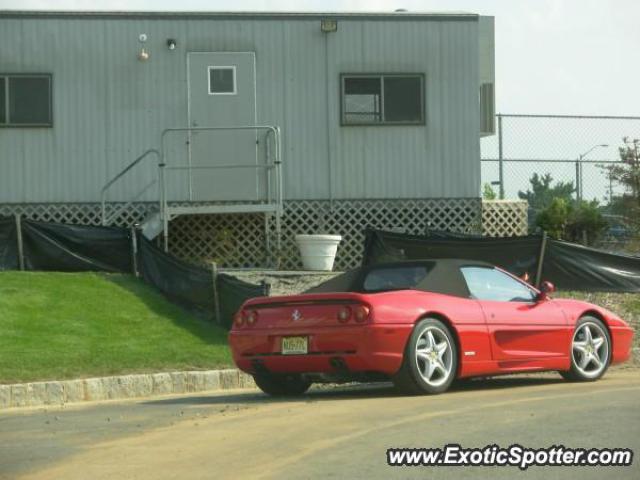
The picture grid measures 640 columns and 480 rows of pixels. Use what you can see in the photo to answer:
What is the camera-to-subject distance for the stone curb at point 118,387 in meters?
13.9

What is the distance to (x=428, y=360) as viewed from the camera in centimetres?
1195

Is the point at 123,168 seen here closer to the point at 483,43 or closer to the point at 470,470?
the point at 483,43

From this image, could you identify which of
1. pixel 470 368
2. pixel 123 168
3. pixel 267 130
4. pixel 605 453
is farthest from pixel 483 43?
pixel 605 453

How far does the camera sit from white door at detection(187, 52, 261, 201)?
24406 mm

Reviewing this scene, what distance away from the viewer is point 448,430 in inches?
357

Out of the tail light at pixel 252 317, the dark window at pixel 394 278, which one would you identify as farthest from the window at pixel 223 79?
the tail light at pixel 252 317

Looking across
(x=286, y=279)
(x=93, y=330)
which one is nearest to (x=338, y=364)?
(x=93, y=330)

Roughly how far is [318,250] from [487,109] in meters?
6.12

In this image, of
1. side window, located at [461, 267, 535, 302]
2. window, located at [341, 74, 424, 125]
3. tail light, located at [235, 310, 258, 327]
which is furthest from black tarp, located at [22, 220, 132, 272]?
side window, located at [461, 267, 535, 302]

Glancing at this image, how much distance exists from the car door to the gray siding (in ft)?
38.1

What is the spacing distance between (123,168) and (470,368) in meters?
13.3

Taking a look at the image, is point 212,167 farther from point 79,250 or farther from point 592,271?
point 592,271

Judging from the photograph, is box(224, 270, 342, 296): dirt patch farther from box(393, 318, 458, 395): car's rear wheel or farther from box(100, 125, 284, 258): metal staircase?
box(393, 318, 458, 395): car's rear wheel

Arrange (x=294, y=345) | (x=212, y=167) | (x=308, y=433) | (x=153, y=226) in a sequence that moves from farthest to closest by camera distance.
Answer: (x=212, y=167) < (x=153, y=226) < (x=294, y=345) < (x=308, y=433)
